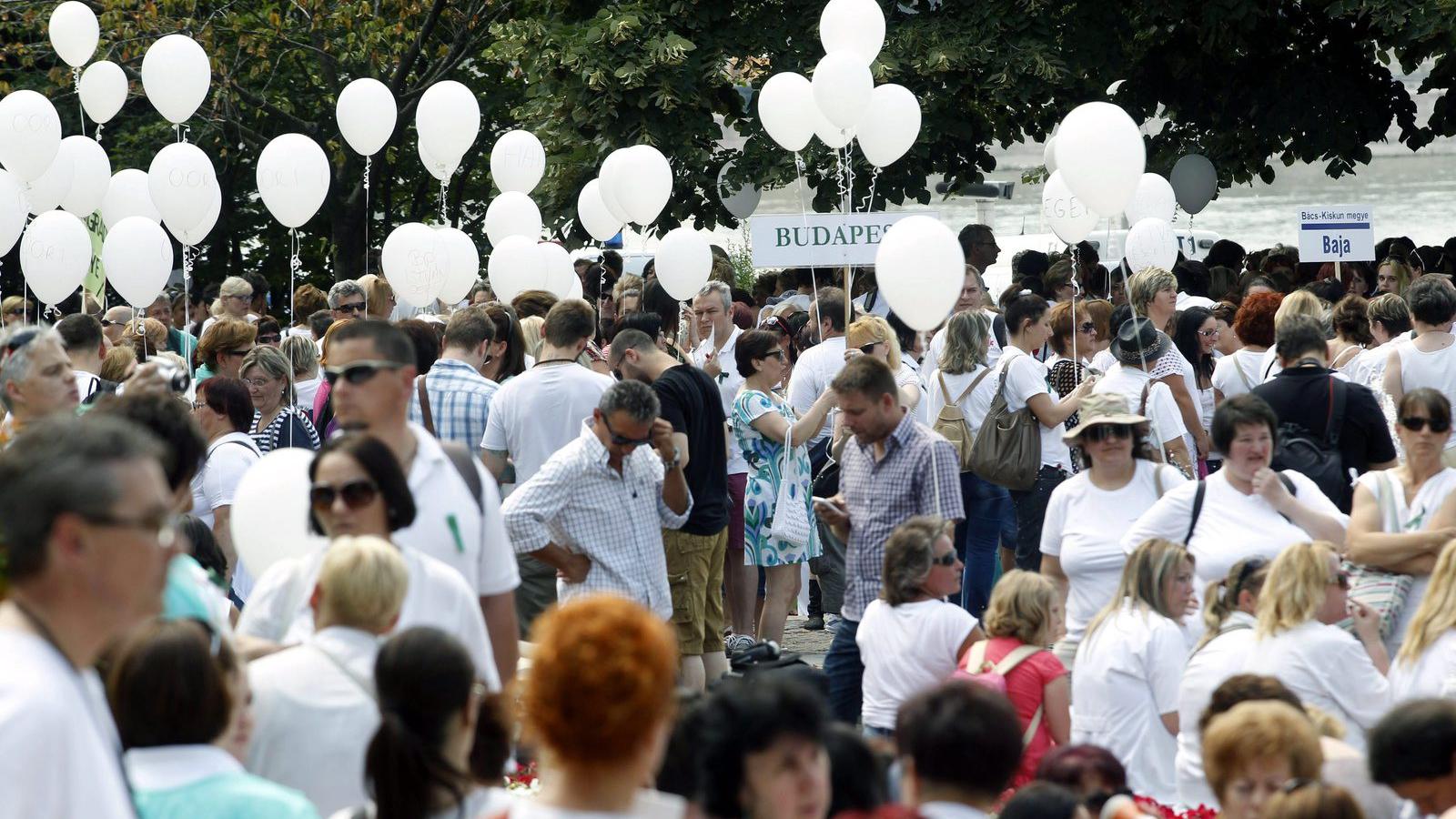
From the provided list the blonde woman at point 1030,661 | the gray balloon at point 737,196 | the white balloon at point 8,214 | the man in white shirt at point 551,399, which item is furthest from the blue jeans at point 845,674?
the gray balloon at point 737,196

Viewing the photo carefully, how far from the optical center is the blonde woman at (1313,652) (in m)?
5.26

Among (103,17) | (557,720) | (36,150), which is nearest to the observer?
(557,720)

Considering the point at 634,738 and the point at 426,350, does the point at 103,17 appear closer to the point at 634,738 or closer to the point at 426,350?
the point at 426,350

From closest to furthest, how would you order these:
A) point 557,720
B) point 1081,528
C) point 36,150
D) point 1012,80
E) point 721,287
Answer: point 557,720 → point 1081,528 → point 721,287 → point 36,150 → point 1012,80

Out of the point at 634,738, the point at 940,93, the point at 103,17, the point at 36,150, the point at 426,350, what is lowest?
the point at 634,738

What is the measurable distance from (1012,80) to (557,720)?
608 inches

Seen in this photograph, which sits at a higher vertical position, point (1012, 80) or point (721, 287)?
point (1012, 80)

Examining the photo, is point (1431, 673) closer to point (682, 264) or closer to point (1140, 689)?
point (1140, 689)

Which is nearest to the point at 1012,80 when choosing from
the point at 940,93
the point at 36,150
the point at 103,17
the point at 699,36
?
the point at 940,93

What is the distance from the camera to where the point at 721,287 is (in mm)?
10375

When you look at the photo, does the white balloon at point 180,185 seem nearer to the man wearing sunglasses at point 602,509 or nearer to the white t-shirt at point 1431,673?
the man wearing sunglasses at point 602,509

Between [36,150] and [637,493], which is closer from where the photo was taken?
[637,493]

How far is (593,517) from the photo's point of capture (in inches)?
272

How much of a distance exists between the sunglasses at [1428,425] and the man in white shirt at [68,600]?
5028mm
